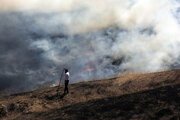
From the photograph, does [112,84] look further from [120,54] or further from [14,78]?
[14,78]

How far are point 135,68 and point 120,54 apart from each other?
225 inches

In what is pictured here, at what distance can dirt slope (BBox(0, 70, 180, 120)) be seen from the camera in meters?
11.1

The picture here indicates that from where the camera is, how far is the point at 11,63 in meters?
34.8

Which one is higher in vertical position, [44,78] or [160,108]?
[44,78]

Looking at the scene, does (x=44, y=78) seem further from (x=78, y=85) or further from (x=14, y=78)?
(x=78, y=85)

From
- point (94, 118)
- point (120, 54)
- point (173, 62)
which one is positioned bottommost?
point (94, 118)

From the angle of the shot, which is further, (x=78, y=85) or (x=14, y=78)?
(x=14, y=78)

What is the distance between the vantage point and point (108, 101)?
13258mm

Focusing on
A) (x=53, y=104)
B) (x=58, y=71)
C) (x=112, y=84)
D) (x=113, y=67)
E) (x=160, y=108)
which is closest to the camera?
(x=160, y=108)

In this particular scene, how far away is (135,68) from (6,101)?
14.5m

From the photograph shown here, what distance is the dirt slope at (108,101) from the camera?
36.5ft

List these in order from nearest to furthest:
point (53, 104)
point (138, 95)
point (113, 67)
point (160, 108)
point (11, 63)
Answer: point (160, 108) → point (138, 95) → point (53, 104) → point (113, 67) → point (11, 63)

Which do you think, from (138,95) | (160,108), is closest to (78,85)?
(138,95)

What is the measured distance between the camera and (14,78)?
30.3m
